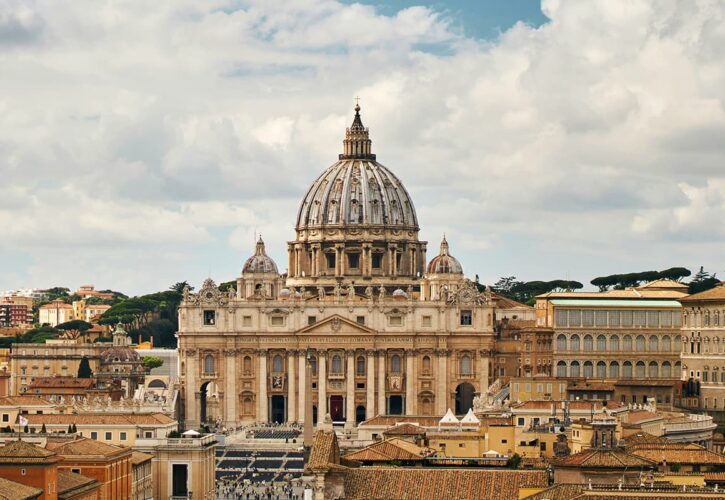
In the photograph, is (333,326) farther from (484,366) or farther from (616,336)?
(616,336)

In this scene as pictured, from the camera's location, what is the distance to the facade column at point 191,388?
174m

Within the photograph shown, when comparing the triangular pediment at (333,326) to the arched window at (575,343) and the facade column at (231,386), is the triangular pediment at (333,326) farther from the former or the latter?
the arched window at (575,343)

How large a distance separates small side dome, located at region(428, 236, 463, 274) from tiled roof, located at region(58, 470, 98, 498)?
3911 inches

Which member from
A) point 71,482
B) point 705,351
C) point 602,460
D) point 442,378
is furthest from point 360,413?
point 602,460

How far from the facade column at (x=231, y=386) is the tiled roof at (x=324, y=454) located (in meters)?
104

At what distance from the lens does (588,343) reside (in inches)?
6614

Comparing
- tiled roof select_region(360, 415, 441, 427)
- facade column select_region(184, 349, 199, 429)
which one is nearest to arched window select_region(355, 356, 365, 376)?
facade column select_region(184, 349, 199, 429)

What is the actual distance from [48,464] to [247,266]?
109 meters

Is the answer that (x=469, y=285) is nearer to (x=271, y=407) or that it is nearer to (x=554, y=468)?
(x=271, y=407)

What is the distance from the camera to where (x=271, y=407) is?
176 metres

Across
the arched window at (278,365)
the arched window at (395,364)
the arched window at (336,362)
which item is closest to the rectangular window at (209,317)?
the arched window at (278,365)

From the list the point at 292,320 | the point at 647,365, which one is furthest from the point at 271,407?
the point at 647,365

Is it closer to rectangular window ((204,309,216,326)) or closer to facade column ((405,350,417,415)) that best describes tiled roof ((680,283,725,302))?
facade column ((405,350,417,415))

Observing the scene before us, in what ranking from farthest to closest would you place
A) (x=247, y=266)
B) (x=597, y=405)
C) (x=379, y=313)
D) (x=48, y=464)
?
(x=247, y=266)
(x=379, y=313)
(x=597, y=405)
(x=48, y=464)
